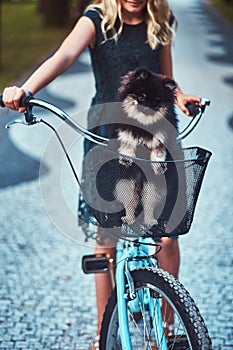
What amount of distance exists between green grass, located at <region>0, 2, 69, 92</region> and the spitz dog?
31.5 feet

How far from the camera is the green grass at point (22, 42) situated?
47.2ft

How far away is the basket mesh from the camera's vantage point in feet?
8.66

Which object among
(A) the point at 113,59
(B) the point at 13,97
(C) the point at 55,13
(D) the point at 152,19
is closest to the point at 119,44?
(A) the point at 113,59

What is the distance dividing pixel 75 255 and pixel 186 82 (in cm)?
787

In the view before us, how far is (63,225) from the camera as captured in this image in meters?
5.70

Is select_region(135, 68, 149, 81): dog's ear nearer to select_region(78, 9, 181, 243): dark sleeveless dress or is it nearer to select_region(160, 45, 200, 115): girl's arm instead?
select_region(78, 9, 181, 243): dark sleeveless dress

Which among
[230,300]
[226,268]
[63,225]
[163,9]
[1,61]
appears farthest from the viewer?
[1,61]

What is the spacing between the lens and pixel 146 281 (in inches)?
113

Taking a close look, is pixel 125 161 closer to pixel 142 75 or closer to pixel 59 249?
pixel 142 75

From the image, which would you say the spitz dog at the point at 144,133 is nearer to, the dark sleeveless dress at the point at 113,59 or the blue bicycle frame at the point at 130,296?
the blue bicycle frame at the point at 130,296

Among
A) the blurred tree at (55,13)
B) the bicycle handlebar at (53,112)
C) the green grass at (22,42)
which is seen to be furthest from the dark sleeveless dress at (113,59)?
the blurred tree at (55,13)

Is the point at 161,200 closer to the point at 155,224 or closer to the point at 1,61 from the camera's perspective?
the point at 155,224

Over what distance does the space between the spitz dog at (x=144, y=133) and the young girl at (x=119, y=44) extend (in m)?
0.65

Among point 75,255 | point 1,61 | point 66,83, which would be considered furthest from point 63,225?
point 1,61
